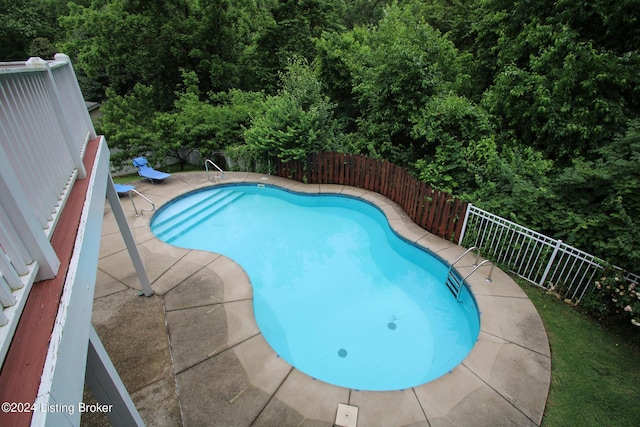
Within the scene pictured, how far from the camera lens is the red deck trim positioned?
118 cm

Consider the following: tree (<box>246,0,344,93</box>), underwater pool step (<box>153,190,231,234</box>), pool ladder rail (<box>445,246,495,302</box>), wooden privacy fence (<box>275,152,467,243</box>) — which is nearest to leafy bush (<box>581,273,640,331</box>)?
pool ladder rail (<box>445,246,495,302</box>)

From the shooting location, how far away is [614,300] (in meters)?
4.88

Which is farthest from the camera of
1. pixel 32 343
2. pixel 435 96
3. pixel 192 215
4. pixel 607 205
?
pixel 435 96

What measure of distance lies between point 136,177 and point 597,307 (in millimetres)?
13132

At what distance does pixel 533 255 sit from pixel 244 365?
5885 millimetres

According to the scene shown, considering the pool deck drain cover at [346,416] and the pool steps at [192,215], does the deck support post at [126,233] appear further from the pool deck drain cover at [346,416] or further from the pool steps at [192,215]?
the pool deck drain cover at [346,416]

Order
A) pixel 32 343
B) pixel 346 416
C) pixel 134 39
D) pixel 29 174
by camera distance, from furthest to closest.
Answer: pixel 134 39, pixel 346 416, pixel 29 174, pixel 32 343

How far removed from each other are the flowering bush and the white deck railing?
672cm

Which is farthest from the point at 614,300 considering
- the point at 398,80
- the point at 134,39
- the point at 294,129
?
the point at 134,39

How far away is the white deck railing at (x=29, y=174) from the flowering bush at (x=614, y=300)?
6.72m

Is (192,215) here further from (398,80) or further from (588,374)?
(588,374)

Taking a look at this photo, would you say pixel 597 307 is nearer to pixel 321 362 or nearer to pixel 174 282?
pixel 321 362

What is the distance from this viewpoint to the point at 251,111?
480 inches

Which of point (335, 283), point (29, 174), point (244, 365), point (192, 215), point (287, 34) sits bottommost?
point (335, 283)
